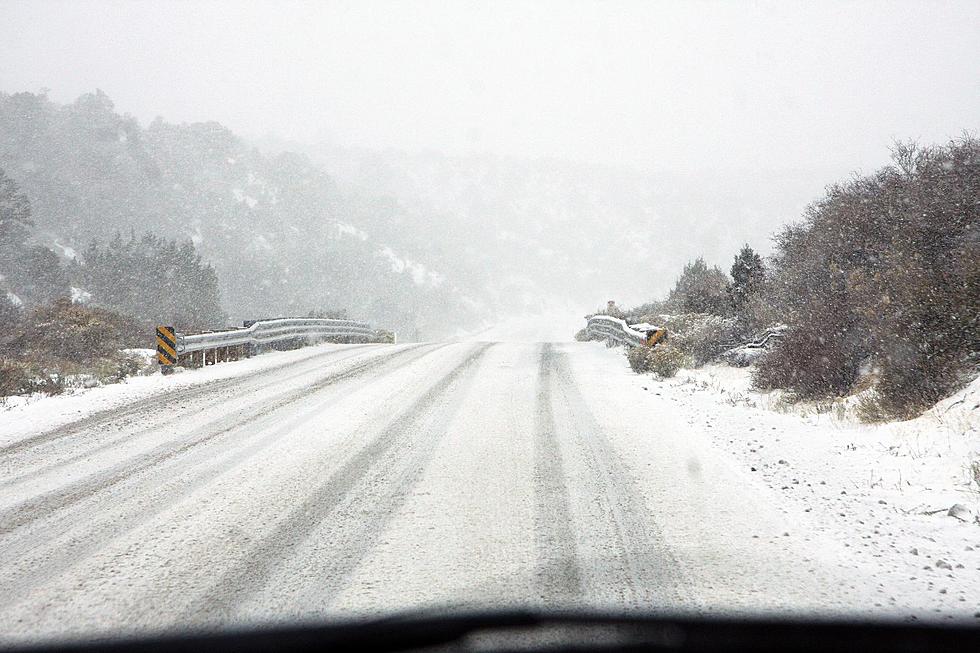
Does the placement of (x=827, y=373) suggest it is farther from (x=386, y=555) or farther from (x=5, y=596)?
(x=5, y=596)

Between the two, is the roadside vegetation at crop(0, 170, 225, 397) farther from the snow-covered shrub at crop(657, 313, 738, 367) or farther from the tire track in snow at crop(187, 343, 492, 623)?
the snow-covered shrub at crop(657, 313, 738, 367)

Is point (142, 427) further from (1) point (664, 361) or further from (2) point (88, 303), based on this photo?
(2) point (88, 303)

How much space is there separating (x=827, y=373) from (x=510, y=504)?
6.05 m

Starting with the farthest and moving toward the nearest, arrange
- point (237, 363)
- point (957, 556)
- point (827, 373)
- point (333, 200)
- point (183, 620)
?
point (333, 200)
point (237, 363)
point (827, 373)
point (957, 556)
point (183, 620)

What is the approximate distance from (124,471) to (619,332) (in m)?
12.1

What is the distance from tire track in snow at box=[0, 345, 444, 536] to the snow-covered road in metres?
0.02

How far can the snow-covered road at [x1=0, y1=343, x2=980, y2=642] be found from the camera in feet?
8.33

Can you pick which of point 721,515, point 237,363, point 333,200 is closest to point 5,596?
point 721,515

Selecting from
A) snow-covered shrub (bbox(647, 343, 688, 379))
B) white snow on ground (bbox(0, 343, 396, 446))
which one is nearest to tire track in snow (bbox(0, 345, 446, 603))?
white snow on ground (bbox(0, 343, 396, 446))

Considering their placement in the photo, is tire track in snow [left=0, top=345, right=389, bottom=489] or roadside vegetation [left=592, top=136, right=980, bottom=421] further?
roadside vegetation [left=592, top=136, right=980, bottom=421]

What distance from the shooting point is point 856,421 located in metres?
5.89

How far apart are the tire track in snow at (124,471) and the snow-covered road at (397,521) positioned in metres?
A: 0.02

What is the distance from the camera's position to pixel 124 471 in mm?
4555

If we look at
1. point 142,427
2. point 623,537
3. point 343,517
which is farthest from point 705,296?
point 343,517
